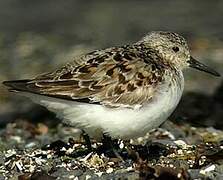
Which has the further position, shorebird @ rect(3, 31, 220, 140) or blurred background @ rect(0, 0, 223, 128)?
blurred background @ rect(0, 0, 223, 128)

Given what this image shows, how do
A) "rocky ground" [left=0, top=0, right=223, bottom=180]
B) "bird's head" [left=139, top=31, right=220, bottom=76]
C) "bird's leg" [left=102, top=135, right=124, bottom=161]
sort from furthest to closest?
"bird's head" [left=139, top=31, right=220, bottom=76], "bird's leg" [left=102, top=135, right=124, bottom=161], "rocky ground" [left=0, top=0, right=223, bottom=180]

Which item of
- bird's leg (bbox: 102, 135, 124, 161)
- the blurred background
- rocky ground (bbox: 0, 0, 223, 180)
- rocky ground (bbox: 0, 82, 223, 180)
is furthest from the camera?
the blurred background

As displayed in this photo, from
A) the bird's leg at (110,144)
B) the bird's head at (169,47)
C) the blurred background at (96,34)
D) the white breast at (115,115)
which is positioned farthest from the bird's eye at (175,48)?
the blurred background at (96,34)

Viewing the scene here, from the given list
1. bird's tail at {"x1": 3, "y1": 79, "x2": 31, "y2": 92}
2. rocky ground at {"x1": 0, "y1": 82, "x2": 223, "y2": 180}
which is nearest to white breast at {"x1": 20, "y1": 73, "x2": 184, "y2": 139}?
bird's tail at {"x1": 3, "y1": 79, "x2": 31, "y2": 92}

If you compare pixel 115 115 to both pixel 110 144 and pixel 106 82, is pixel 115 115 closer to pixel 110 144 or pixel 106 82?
pixel 106 82

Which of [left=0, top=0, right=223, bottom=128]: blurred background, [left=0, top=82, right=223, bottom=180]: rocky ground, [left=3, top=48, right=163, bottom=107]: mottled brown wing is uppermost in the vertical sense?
[left=3, top=48, right=163, bottom=107]: mottled brown wing

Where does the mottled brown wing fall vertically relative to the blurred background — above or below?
above

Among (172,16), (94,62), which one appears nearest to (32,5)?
(172,16)

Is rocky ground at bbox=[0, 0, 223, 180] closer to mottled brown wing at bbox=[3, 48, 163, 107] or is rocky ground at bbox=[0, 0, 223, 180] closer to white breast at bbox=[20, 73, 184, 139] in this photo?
white breast at bbox=[20, 73, 184, 139]
